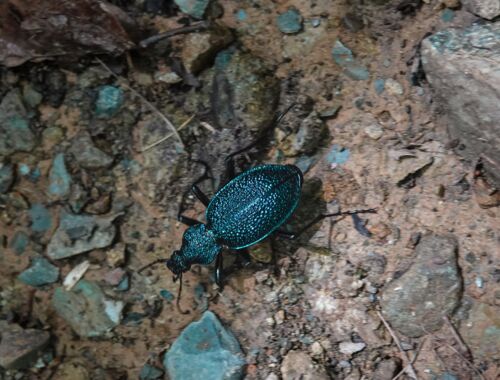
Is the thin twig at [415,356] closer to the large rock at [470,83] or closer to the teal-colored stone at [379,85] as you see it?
the large rock at [470,83]

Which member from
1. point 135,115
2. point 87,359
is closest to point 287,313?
point 87,359

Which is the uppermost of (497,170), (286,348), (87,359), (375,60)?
(375,60)

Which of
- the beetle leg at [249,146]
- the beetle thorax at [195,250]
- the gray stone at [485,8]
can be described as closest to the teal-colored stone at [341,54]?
the beetle leg at [249,146]

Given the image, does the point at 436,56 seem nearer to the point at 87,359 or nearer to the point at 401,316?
the point at 401,316

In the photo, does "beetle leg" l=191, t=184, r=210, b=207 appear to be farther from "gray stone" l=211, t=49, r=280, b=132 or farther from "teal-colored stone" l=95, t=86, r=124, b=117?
"teal-colored stone" l=95, t=86, r=124, b=117

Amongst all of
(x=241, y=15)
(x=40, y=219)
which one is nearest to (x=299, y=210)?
(x=241, y=15)

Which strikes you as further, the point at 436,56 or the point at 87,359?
the point at 87,359
